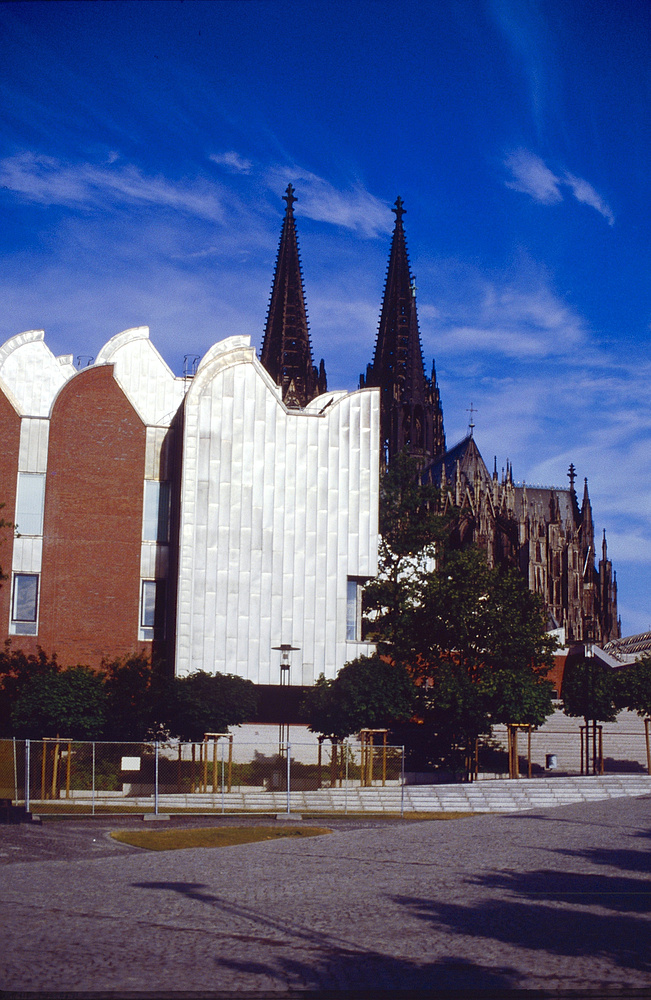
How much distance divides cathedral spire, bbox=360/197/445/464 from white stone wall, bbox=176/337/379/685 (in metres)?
45.8

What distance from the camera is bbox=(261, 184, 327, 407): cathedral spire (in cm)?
8631

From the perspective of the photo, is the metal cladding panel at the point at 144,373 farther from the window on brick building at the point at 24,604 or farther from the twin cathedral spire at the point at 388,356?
the twin cathedral spire at the point at 388,356

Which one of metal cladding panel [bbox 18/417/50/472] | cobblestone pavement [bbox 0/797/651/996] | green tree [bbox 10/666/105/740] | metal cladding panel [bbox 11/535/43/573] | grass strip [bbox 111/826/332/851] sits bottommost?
grass strip [bbox 111/826/332/851]

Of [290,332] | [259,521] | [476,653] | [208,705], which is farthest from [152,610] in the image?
[290,332]

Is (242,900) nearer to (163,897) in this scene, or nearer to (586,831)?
(163,897)

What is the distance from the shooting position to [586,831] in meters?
22.0

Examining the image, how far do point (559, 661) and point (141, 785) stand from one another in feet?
122

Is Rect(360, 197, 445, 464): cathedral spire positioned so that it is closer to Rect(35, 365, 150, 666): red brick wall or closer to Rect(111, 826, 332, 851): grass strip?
Rect(35, 365, 150, 666): red brick wall

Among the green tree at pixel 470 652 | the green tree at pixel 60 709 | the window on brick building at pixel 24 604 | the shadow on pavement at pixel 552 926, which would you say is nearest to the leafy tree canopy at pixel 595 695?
the green tree at pixel 470 652

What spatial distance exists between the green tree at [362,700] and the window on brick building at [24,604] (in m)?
11.2

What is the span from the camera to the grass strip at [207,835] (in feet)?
68.8

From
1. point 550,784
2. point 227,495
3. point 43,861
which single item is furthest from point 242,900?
point 227,495

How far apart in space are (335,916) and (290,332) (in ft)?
254

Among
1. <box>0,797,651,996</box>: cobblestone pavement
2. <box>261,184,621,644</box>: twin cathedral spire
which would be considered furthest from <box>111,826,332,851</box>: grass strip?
<box>261,184,621,644</box>: twin cathedral spire
